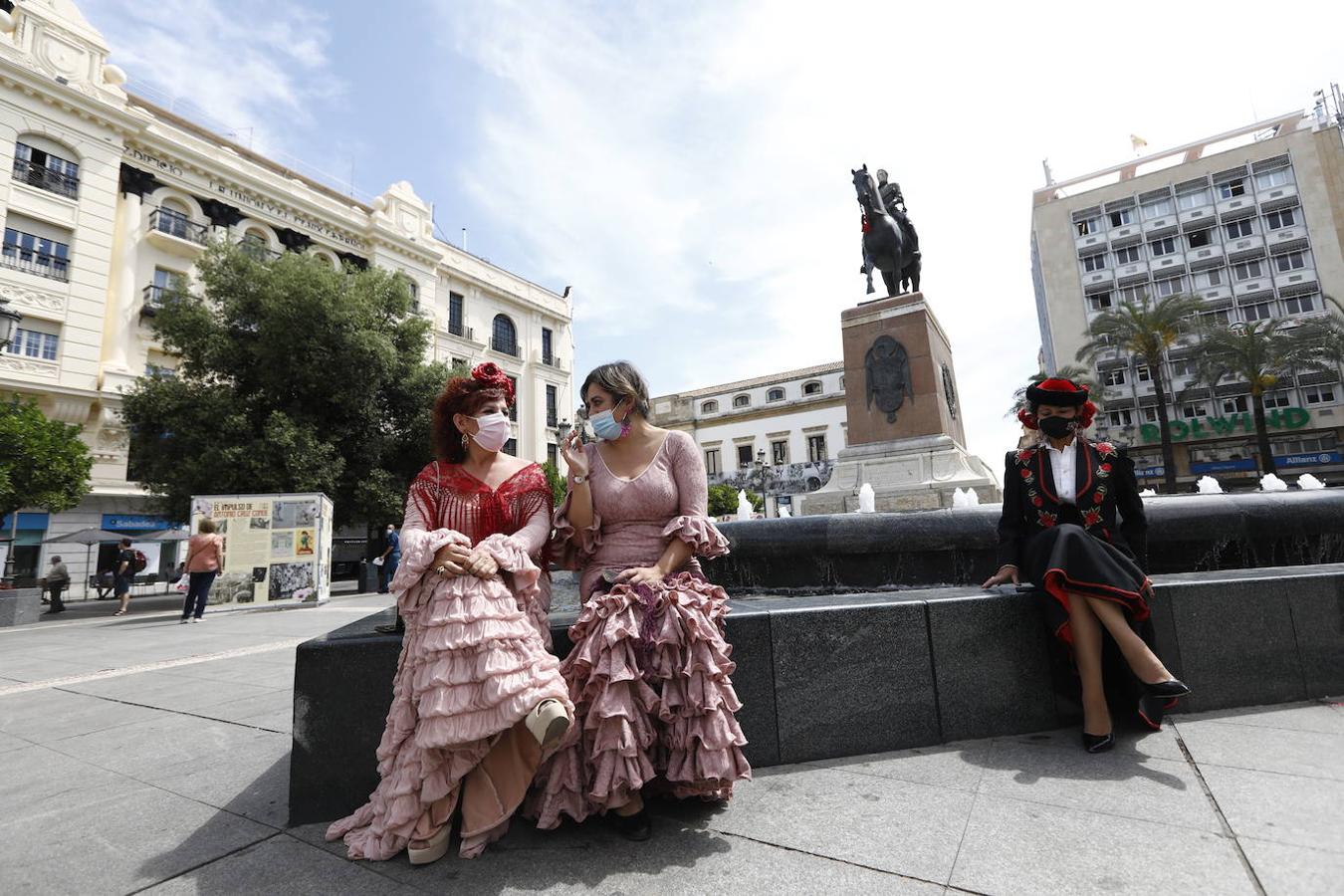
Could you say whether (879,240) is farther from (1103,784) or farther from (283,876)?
(283,876)

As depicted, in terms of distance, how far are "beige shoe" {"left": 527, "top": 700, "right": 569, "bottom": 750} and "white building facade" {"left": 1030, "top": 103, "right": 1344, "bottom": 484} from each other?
4074cm

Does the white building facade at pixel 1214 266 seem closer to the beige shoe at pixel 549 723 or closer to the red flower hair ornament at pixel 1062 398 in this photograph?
the red flower hair ornament at pixel 1062 398

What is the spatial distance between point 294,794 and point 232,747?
1.26m

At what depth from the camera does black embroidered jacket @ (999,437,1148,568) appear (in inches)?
113

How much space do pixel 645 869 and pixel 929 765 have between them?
4.09ft

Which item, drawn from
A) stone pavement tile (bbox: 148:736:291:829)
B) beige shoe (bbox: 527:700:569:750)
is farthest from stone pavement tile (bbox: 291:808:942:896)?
stone pavement tile (bbox: 148:736:291:829)

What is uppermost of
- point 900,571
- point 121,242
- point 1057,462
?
point 121,242

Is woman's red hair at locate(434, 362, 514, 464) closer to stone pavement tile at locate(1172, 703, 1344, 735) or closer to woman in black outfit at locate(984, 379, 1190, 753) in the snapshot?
woman in black outfit at locate(984, 379, 1190, 753)

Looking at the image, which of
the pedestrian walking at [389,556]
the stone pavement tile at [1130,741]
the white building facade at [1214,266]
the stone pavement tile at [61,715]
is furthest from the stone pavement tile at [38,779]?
the white building facade at [1214,266]

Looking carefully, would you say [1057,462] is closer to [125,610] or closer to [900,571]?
[900,571]

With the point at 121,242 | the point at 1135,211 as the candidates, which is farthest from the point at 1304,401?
the point at 121,242

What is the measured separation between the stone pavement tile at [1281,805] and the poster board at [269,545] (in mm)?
13712

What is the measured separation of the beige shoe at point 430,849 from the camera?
1.89 m

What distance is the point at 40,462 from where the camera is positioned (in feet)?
40.5
